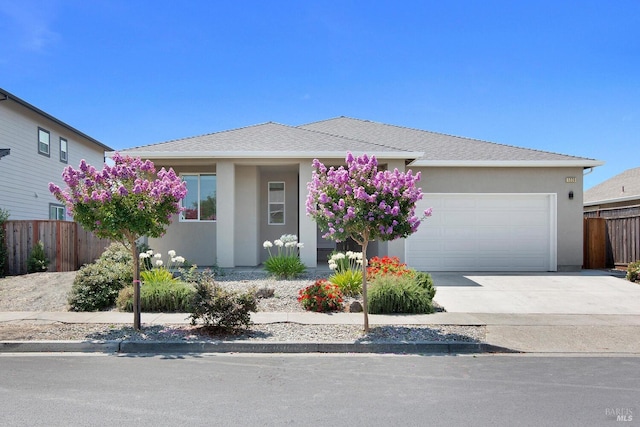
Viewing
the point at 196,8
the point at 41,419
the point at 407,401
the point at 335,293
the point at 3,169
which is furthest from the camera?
the point at 3,169

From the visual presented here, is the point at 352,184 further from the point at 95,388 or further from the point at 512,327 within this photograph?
the point at 95,388

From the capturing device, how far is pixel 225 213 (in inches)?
542

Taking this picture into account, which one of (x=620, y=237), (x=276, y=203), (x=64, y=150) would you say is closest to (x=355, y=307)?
(x=276, y=203)

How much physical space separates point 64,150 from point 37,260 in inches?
372

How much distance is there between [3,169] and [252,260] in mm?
10202

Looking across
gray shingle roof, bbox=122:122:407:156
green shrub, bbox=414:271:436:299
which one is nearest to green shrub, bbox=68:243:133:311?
gray shingle roof, bbox=122:122:407:156

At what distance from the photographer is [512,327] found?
8328 mm

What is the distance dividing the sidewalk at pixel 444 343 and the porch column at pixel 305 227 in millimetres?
4897

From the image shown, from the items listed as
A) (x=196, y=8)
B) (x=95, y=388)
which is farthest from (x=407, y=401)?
(x=196, y=8)

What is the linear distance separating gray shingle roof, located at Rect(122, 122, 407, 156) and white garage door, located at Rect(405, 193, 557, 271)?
281 centimetres

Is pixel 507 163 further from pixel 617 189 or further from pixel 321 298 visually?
pixel 617 189

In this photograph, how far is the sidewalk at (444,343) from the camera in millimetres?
7125

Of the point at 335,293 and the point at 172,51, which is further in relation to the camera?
the point at 172,51

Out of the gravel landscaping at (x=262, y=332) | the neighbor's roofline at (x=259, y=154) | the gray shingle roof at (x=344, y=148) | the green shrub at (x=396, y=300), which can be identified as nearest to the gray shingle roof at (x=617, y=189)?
the gray shingle roof at (x=344, y=148)
